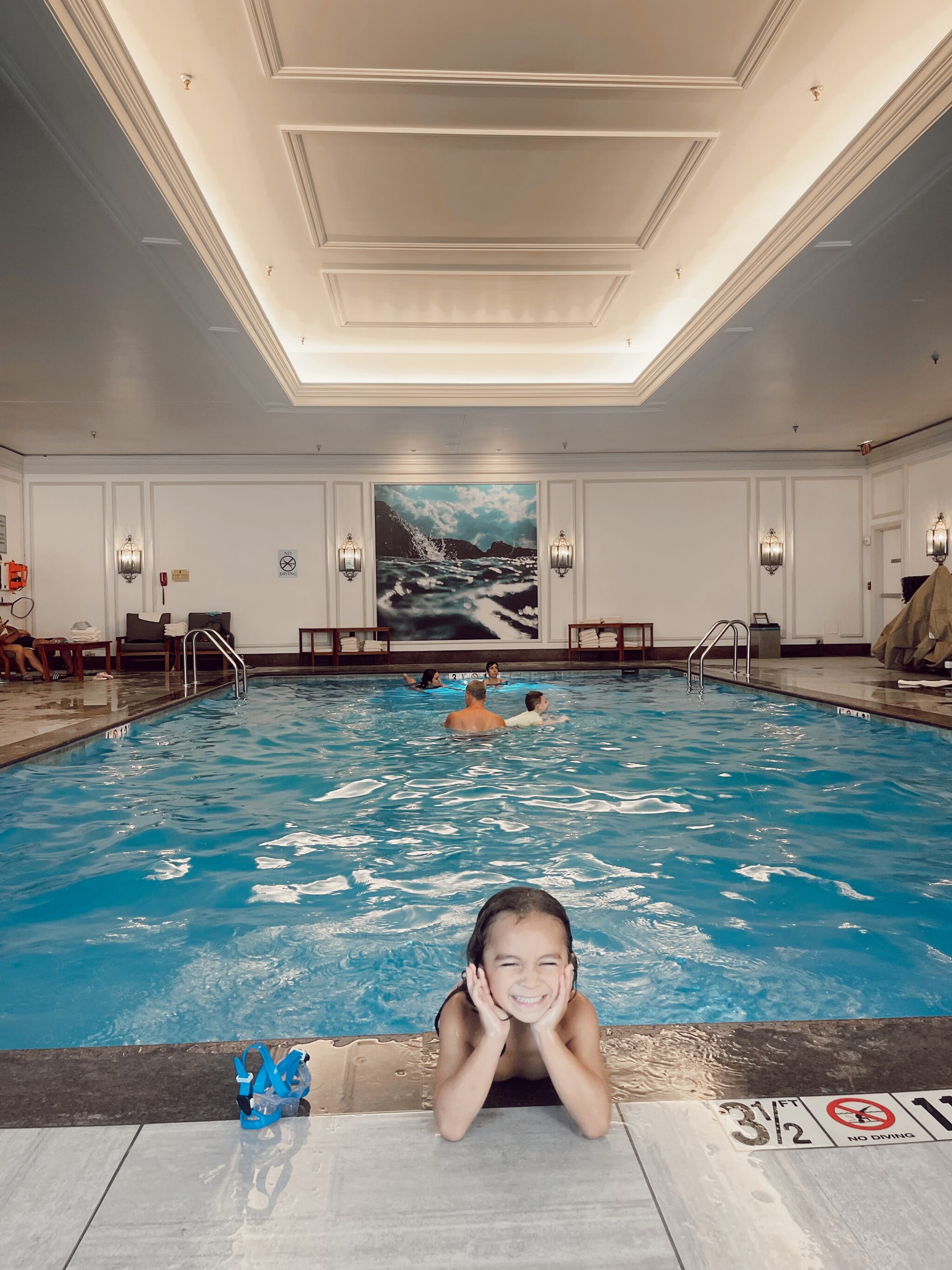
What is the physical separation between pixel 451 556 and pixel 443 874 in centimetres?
1062

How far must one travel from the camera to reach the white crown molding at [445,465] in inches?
539

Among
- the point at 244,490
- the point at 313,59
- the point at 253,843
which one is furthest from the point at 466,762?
the point at 244,490

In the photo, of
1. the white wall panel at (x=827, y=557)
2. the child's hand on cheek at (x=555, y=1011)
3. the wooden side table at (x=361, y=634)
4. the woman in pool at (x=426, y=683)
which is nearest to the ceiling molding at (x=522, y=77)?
the child's hand on cheek at (x=555, y=1011)

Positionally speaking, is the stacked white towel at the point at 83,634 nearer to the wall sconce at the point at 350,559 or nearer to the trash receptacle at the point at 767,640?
the wall sconce at the point at 350,559

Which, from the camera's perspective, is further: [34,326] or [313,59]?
[34,326]

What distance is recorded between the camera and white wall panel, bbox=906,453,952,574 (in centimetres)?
1188

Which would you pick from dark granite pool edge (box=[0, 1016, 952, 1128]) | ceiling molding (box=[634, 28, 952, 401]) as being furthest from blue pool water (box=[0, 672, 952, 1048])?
ceiling molding (box=[634, 28, 952, 401])

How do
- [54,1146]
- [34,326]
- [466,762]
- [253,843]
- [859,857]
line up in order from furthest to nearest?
[34,326] → [466,762] → [253,843] → [859,857] → [54,1146]

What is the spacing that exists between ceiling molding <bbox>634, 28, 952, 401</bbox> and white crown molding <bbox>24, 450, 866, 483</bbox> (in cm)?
577

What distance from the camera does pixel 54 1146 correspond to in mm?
1333

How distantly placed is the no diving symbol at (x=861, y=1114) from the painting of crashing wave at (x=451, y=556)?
41.8ft

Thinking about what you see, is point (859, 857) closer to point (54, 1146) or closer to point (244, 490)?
point (54, 1146)

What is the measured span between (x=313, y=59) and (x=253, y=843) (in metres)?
4.32

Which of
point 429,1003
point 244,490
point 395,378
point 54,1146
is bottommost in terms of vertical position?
point 429,1003
